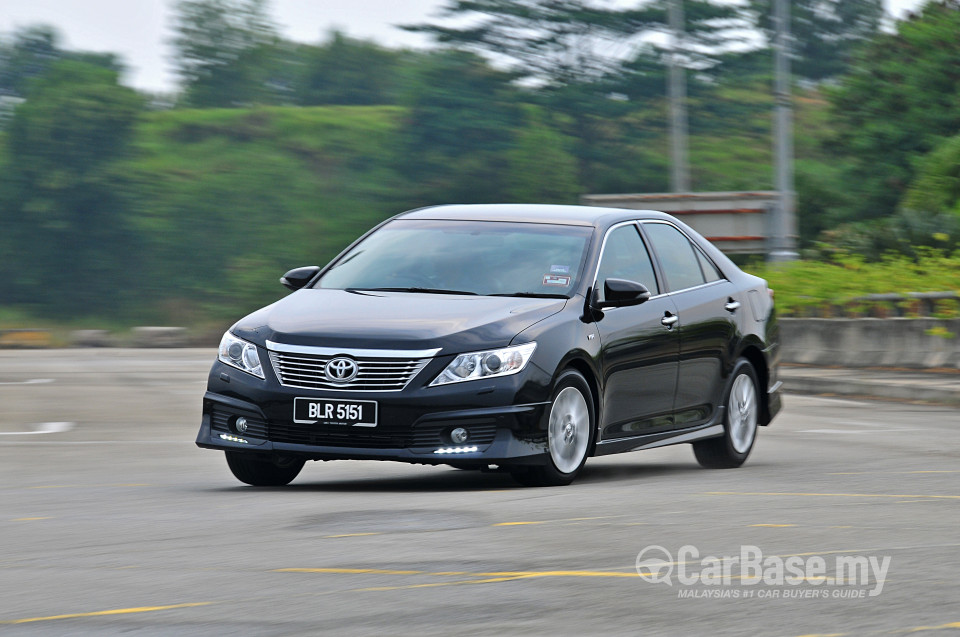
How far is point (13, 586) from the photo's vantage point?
564cm

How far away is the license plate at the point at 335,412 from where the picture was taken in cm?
844

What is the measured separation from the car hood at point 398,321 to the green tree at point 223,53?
115813 mm

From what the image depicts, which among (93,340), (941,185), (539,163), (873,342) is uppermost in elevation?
(539,163)

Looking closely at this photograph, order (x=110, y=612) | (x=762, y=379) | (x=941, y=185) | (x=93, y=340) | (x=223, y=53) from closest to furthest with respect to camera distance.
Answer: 1. (x=110, y=612)
2. (x=762, y=379)
3. (x=941, y=185)
4. (x=93, y=340)
5. (x=223, y=53)

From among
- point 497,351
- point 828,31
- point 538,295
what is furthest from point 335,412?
point 828,31

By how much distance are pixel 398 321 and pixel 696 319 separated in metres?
2.44

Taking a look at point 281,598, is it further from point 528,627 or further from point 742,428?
point 742,428

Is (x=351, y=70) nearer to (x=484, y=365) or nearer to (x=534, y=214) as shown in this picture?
(x=534, y=214)

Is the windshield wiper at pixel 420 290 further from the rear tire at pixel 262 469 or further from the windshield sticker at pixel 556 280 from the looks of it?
the rear tire at pixel 262 469

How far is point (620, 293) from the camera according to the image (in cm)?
927

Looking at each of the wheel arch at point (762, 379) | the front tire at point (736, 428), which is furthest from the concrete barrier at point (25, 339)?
the front tire at point (736, 428)

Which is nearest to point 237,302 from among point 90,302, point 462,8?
point 90,302

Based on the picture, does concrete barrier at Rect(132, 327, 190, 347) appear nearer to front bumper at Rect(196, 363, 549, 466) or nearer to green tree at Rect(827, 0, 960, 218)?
green tree at Rect(827, 0, 960, 218)

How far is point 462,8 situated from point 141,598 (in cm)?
7094
